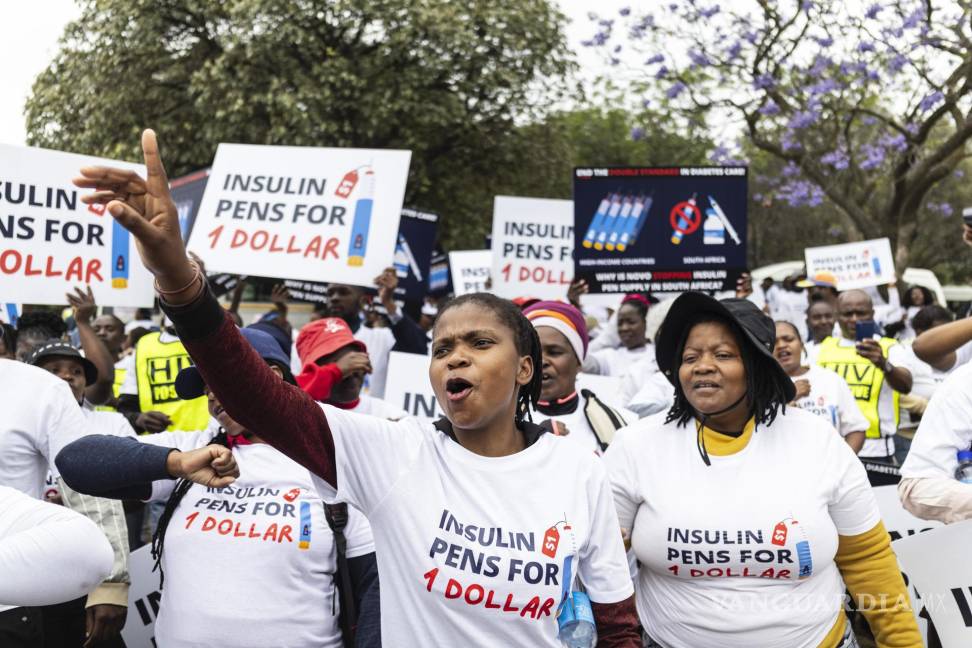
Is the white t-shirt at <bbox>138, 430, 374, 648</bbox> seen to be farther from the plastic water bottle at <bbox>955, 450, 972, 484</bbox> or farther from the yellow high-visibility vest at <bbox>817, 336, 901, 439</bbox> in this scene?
the yellow high-visibility vest at <bbox>817, 336, 901, 439</bbox>

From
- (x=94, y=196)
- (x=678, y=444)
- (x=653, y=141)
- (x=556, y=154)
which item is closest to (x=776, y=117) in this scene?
(x=556, y=154)

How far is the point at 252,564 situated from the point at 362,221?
12.2 feet

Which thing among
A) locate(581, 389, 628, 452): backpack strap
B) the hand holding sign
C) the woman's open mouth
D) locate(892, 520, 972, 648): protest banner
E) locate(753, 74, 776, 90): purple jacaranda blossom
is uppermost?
locate(753, 74, 776, 90): purple jacaranda blossom

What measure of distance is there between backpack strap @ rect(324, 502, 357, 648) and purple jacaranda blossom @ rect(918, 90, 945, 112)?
13.4m

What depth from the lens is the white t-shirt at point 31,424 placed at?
3119 millimetres

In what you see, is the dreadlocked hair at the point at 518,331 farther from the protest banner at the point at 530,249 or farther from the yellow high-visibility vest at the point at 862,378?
the protest banner at the point at 530,249

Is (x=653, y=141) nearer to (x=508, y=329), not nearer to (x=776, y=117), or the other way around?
(x=776, y=117)

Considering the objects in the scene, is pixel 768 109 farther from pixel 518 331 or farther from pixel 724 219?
pixel 518 331

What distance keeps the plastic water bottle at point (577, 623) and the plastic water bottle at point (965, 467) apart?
1450 millimetres

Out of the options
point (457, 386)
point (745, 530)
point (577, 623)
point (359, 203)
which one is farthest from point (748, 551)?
point (359, 203)

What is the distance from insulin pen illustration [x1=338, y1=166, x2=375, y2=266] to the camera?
6246mm

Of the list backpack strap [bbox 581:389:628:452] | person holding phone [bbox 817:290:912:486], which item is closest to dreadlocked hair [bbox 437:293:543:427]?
backpack strap [bbox 581:389:628:452]

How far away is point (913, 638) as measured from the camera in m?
2.78

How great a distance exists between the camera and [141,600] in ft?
12.0
